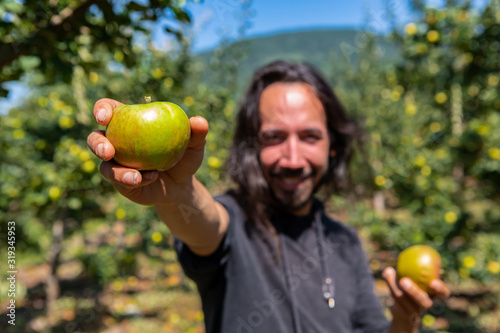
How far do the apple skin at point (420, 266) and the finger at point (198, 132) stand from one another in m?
1.19

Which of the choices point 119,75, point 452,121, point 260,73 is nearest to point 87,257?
point 119,75

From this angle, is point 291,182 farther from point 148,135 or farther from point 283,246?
point 148,135

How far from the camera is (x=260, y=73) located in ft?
5.55

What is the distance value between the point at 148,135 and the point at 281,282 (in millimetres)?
823

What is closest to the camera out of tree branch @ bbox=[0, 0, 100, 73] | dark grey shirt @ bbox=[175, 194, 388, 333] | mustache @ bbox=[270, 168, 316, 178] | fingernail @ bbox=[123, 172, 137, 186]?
fingernail @ bbox=[123, 172, 137, 186]

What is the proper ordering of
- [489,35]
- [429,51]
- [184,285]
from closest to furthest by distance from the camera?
[489,35]
[429,51]
[184,285]

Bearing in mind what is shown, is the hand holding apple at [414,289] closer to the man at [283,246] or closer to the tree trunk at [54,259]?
the man at [283,246]

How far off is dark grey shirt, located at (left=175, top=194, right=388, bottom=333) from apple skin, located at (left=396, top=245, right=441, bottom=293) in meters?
0.19

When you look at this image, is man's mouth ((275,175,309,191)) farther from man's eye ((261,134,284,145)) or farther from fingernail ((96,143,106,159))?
fingernail ((96,143,106,159))

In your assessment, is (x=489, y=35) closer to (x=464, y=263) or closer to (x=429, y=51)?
(x=429, y=51)

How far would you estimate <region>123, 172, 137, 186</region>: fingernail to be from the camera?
0.66 meters

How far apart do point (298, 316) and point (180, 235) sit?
55 centimetres

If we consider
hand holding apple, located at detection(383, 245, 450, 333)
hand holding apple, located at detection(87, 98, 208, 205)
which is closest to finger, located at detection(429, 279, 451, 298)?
hand holding apple, located at detection(383, 245, 450, 333)

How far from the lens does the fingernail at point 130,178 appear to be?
2.18 feet
